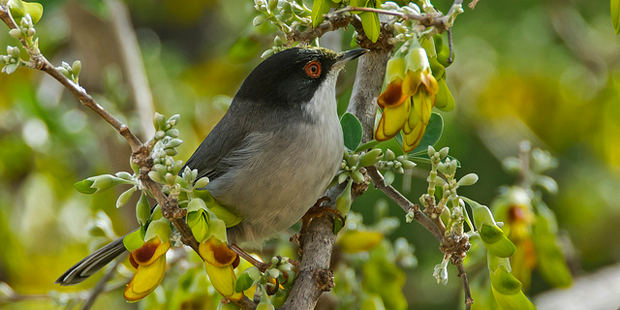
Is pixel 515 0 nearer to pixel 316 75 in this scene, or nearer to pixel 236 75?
pixel 236 75

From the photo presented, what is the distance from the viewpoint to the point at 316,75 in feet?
8.83

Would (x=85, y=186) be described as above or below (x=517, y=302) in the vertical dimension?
above

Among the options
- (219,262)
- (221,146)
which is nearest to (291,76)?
(221,146)

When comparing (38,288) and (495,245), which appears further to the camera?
(38,288)

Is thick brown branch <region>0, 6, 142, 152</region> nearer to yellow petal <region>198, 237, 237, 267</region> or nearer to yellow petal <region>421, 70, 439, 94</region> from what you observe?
yellow petal <region>198, 237, 237, 267</region>

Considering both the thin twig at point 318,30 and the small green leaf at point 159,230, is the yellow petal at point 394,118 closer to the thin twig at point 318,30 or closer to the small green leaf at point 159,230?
the thin twig at point 318,30

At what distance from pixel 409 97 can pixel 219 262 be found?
27.5 inches

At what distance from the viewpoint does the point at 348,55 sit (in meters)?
2.56

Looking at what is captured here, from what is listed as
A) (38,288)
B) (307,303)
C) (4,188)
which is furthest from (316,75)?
(4,188)

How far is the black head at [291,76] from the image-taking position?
8.63 ft

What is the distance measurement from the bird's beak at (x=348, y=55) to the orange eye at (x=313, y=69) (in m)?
0.08

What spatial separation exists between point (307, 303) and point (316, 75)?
1080mm

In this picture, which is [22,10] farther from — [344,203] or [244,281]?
[344,203]

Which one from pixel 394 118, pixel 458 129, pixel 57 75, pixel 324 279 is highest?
pixel 57 75
